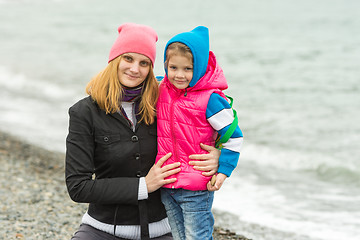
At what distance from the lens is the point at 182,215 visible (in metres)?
3.54

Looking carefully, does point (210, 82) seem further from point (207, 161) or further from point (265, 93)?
point (265, 93)

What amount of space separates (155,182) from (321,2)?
154 feet

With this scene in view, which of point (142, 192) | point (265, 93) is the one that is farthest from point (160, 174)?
point (265, 93)

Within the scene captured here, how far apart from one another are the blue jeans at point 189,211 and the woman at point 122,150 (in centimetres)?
12

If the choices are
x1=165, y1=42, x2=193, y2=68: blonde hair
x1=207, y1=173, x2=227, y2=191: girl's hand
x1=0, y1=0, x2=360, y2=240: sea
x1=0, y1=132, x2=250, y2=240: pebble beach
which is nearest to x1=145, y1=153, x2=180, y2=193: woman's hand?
x1=207, y1=173, x2=227, y2=191: girl's hand

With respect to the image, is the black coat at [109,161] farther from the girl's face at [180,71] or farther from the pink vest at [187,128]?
the girl's face at [180,71]

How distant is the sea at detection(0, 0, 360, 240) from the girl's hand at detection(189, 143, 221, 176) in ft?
10.1

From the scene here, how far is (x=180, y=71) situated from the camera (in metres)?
3.39

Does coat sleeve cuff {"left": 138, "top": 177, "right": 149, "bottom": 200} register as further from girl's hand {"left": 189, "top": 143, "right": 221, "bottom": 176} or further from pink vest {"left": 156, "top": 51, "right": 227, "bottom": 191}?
girl's hand {"left": 189, "top": 143, "right": 221, "bottom": 176}

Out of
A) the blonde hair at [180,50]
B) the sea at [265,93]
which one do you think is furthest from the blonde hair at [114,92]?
the sea at [265,93]

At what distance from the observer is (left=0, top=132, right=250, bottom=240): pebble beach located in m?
5.62

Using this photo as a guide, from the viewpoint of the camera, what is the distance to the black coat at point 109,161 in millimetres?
3338

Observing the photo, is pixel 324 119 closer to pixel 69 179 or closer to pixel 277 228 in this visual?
pixel 277 228

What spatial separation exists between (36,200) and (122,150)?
3649 millimetres
